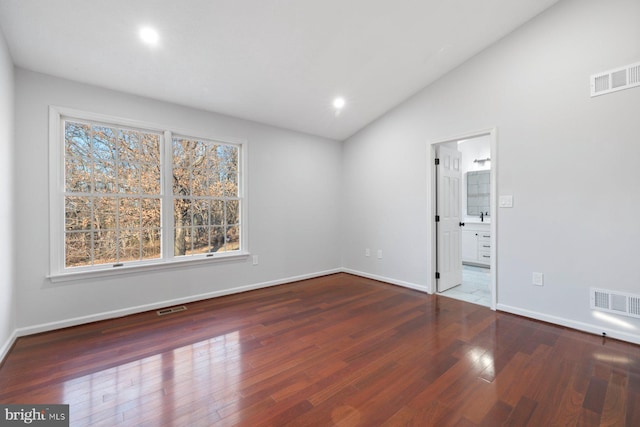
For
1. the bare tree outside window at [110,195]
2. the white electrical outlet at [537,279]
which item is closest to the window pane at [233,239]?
the bare tree outside window at [110,195]

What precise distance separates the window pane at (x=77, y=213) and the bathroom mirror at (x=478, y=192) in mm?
6579

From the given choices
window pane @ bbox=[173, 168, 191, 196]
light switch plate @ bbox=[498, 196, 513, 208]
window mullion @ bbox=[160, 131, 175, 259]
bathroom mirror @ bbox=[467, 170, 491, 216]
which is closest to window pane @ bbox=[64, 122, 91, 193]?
window mullion @ bbox=[160, 131, 175, 259]

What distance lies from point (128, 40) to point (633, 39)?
14.8ft

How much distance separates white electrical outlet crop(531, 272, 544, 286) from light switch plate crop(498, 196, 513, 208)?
0.78m

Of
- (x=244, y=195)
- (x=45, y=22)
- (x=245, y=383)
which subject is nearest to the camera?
(x=245, y=383)

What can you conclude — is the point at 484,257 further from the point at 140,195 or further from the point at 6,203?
the point at 6,203

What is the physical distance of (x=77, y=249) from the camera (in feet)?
9.84

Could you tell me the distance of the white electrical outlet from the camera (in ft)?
10.0

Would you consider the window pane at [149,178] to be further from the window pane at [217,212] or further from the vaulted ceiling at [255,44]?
the vaulted ceiling at [255,44]

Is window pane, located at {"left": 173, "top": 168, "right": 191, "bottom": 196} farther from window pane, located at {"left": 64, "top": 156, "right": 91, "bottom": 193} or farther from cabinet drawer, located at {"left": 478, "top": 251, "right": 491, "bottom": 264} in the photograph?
cabinet drawer, located at {"left": 478, "top": 251, "right": 491, "bottom": 264}

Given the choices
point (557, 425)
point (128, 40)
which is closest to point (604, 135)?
point (557, 425)

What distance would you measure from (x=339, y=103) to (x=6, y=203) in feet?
12.2

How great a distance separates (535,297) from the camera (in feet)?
10.2

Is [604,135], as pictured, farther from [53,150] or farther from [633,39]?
[53,150]
